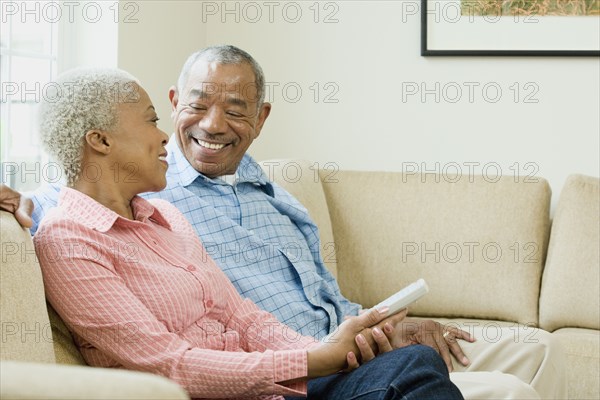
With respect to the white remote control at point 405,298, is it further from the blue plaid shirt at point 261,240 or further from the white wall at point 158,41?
the white wall at point 158,41

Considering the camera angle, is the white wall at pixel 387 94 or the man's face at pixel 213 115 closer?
the man's face at pixel 213 115

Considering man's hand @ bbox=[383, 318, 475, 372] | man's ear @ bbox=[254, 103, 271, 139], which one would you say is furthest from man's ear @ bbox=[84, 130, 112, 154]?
man's hand @ bbox=[383, 318, 475, 372]

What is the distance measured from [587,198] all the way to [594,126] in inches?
15.7

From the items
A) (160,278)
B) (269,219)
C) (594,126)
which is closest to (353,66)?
(594,126)

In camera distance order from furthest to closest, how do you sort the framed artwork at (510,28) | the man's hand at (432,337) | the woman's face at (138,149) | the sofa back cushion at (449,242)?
1. the framed artwork at (510,28)
2. the sofa back cushion at (449,242)
3. the man's hand at (432,337)
4. the woman's face at (138,149)

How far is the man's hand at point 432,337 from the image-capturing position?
2297 millimetres

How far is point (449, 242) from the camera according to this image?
3020 millimetres

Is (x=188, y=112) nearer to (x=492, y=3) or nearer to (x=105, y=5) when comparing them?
(x=105, y=5)

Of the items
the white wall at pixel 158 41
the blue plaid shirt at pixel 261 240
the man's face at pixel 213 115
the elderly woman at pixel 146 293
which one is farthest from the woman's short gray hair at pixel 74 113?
the white wall at pixel 158 41

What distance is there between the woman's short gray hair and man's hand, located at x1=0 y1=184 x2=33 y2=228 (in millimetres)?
147

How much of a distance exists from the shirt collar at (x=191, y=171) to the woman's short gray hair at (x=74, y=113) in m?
0.50

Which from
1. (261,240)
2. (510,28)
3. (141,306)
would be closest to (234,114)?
(261,240)

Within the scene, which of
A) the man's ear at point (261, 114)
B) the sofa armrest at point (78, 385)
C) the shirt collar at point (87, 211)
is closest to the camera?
the sofa armrest at point (78, 385)

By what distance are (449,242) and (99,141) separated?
1.54 m
